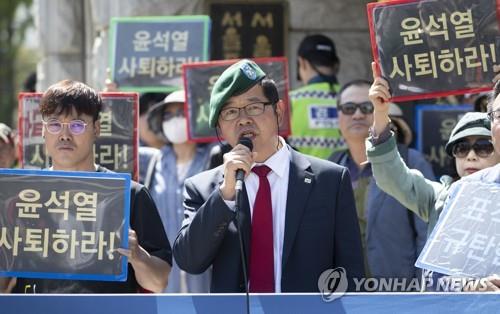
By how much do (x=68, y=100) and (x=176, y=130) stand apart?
276 centimetres

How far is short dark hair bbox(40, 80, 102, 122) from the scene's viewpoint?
472 centimetres

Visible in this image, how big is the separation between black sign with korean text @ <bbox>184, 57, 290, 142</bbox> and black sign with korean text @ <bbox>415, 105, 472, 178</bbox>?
1.27m

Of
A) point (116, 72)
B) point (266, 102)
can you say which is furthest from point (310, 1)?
point (266, 102)

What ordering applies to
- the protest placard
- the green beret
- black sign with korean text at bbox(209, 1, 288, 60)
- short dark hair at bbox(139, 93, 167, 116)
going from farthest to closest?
black sign with korean text at bbox(209, 1, 288, 60) < short dark hair at bbox(139, 93, 167, 116) < the green beret < the protest placard

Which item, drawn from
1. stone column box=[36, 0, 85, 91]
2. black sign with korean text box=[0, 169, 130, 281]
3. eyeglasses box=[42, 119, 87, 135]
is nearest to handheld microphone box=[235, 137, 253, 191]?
black sign with korean text box=[0, 169, 130, 281]

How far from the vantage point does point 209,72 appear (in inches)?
272

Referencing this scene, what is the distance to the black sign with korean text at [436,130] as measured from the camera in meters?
7.63

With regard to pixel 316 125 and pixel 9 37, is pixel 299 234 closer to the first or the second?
pixel 316 125

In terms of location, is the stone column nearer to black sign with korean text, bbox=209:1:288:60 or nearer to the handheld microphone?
black sign with korean text, bbox=209:1:288:60

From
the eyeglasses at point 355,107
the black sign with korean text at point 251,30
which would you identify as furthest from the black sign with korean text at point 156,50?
the black sign with korean text at point 251,30

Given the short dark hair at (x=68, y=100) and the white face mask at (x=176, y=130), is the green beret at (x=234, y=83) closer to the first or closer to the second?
the short dark hair at (x=68, y=100)

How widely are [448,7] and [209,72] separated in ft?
7.00

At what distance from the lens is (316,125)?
7.52m

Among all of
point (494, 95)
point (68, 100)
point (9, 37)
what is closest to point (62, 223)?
point (68, 100)
